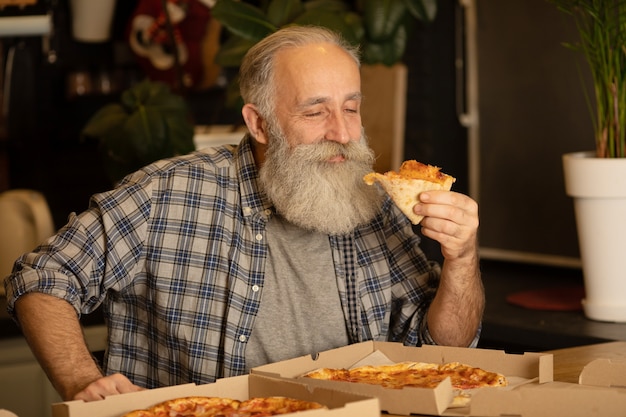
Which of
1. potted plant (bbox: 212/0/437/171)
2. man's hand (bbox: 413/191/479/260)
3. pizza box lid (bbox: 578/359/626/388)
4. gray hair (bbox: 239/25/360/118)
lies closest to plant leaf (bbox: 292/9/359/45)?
potted plant (bbox: 212/0/437/171)

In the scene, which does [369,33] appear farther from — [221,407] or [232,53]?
[221,407]

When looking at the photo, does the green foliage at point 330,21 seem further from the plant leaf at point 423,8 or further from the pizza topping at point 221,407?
the pizza topping at point 221,407

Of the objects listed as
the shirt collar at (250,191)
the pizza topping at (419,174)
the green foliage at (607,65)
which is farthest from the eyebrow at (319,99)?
the green foliage at (607,65)

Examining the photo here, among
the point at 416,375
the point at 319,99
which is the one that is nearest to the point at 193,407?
the point at 416,375

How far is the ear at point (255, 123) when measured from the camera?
2742 mm

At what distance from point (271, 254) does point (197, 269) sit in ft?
0.61

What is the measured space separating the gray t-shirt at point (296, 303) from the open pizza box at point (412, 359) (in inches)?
14.0

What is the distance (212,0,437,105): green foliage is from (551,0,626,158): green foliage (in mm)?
793

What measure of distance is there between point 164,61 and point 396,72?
1230mm

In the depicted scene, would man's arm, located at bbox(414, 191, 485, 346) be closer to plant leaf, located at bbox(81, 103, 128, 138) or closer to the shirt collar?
the shirt collar

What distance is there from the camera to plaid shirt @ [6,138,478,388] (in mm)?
2477

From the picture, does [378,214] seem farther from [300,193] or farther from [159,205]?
[159,205]

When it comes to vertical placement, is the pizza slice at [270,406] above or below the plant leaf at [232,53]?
below

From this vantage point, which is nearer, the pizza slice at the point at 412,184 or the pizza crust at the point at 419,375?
the pizza crust at the point at 419,375
